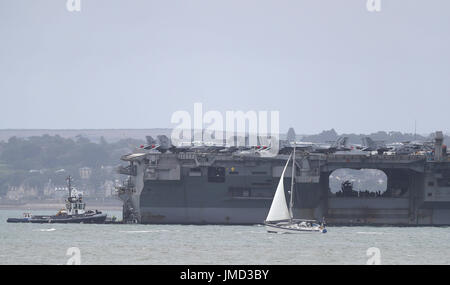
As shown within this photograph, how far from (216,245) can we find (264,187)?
19.9m

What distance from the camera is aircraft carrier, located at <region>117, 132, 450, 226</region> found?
282 ft

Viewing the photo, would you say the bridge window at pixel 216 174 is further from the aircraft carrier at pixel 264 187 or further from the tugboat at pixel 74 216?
the tugboat at pixel 74 216

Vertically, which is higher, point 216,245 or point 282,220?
point 282,220

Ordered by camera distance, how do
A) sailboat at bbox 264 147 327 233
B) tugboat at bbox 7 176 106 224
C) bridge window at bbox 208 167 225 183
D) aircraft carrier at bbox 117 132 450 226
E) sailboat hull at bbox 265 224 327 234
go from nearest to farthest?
sailboat hull at bbox 265 224 327 234 → sailboat at bbox 264 147 327 233 → aircraft carrier at bbox 117 132 450 226 → bridge window at bbox 208 167 225 183 → tugboat at bbox 7 176 106 224

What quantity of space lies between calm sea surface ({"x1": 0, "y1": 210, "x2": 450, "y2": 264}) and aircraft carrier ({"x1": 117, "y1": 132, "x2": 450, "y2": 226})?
7.84 ft

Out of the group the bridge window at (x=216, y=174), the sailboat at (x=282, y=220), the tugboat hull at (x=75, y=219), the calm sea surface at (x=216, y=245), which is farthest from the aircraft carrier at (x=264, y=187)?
the sailboat at (x=282, y=220)

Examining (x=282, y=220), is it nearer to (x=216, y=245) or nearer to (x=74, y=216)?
(x=216, y=245)

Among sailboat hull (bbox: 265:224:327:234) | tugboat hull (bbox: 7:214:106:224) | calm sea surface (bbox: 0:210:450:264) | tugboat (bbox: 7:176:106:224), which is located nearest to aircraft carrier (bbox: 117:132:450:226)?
calm sea surface (bbox: 0:210:450:264)

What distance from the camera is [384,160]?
281ft

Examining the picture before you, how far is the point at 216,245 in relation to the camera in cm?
6756

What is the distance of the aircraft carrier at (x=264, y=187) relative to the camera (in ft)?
282

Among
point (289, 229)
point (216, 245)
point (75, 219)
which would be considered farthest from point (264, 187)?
point (216, 245)

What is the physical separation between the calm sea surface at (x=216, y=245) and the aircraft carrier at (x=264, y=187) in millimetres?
2389

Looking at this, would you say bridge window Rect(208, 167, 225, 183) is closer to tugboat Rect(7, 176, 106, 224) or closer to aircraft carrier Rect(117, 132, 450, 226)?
aircraft carrier Rect(117, 132, 450, 226)
